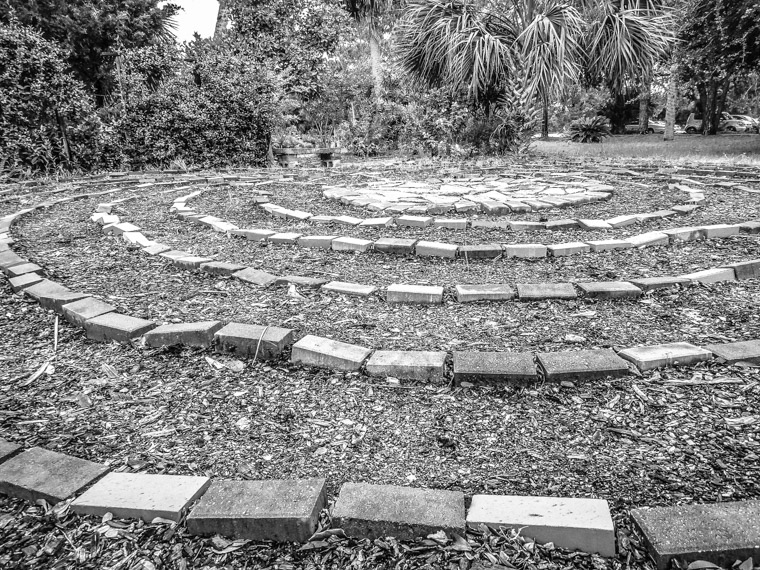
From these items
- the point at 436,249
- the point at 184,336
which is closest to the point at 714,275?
the point at 436,249

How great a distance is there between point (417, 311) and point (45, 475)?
154 centimetres

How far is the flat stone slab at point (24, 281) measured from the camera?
267 centimetres

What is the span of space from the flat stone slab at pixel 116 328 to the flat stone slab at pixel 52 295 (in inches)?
13.8

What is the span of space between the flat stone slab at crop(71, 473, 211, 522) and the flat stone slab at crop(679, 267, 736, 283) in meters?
2.51

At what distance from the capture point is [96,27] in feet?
44.5

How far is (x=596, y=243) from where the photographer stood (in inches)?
128

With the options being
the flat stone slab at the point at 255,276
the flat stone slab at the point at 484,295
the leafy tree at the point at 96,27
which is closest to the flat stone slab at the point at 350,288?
the flat stone slab at the point at 255,276

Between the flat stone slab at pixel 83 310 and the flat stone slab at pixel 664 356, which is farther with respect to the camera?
the flat stone slab at pixel 83 310

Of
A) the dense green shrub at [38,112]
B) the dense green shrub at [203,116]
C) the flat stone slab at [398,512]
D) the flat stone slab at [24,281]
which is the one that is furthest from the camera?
the dense green shrub at [203,116]

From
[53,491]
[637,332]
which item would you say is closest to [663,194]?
[637,332]

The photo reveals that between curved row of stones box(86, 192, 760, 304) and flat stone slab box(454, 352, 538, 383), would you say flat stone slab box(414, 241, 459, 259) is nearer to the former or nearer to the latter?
curved row of stones box(86, 192, 760, 304)

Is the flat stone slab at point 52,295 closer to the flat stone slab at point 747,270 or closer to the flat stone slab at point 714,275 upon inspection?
the flat stone slab at point 714,275

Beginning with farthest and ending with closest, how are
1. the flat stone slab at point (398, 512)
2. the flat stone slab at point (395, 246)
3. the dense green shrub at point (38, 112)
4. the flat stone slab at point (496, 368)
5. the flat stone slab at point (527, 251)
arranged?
the dense green shrub at point (38, 112)
the flat stone slab at point (395, 246)
the flat stone slab at point (527, 251)
the flat stone slab at point (496, 368)
the flat stone slab at point (398, 512)

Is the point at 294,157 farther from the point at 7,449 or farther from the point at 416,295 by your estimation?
the point at 7,449
